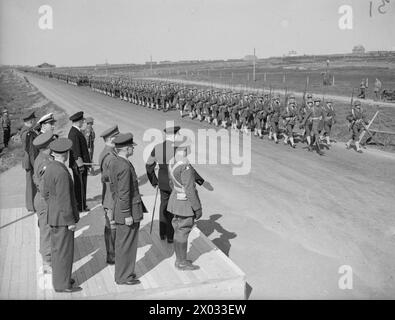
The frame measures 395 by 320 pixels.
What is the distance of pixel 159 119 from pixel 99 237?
1673 cm

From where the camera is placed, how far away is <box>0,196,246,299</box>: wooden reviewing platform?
5414mm

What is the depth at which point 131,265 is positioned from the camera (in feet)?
18.2

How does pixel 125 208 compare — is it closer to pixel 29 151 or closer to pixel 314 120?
pixel 29 151

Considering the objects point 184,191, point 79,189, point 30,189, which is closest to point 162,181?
point 184,191

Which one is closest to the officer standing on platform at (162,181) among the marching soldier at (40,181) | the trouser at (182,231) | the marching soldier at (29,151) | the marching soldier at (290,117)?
the trouser at (182,231)

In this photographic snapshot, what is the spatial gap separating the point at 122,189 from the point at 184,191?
0.86 m

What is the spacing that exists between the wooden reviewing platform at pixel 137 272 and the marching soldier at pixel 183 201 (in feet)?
1.17

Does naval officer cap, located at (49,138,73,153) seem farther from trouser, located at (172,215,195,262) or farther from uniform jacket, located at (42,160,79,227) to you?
trouser, located at (172,215,195,262)

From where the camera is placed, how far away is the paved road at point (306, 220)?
6305mm

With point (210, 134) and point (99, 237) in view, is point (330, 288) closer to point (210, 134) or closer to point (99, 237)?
point (99, 237)

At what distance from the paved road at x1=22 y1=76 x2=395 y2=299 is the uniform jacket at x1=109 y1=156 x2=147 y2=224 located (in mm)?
2046

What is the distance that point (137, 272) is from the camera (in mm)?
5934

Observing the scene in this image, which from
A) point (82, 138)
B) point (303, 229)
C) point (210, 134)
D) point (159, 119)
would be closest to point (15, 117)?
point (159, 119)
